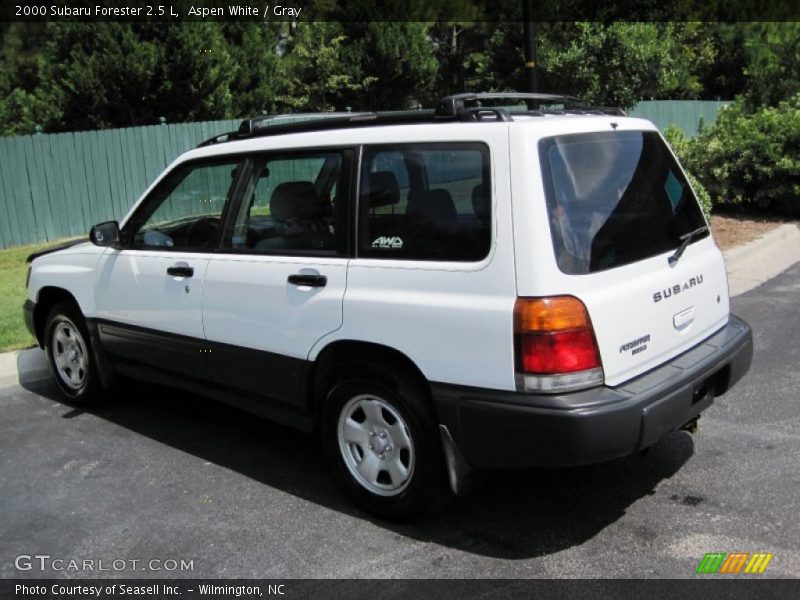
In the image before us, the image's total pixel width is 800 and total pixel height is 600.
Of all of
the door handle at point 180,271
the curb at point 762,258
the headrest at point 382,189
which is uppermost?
the headrest at point 382,189

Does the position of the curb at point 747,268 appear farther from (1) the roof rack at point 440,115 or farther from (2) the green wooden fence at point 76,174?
(2) the green wooden fence at point 76,174

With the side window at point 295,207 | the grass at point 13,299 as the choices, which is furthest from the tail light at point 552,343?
the grass at point 13,299

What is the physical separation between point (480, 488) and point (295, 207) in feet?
5.57

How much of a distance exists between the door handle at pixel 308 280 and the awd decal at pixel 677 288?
5.00 feet

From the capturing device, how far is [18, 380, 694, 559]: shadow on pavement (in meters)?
3.74

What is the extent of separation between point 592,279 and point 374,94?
25335 millimetres

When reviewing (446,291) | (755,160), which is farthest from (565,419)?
(755,160)

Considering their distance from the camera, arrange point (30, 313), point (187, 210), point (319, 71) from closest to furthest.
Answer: point (187, 210), point (30, 313), point (319, 71)

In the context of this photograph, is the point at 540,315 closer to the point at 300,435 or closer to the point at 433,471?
the point at 433,471

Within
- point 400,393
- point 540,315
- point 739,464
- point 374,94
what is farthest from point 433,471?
point 374,94

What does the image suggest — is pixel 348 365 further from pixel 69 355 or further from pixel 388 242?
pixel 69 355

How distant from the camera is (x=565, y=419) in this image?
3191 mm

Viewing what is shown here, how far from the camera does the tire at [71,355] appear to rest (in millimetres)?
5520

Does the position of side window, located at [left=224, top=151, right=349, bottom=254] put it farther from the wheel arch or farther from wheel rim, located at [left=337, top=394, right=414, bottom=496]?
wheel rim, located at [left=337, top=394, right=414, bottom=496]
